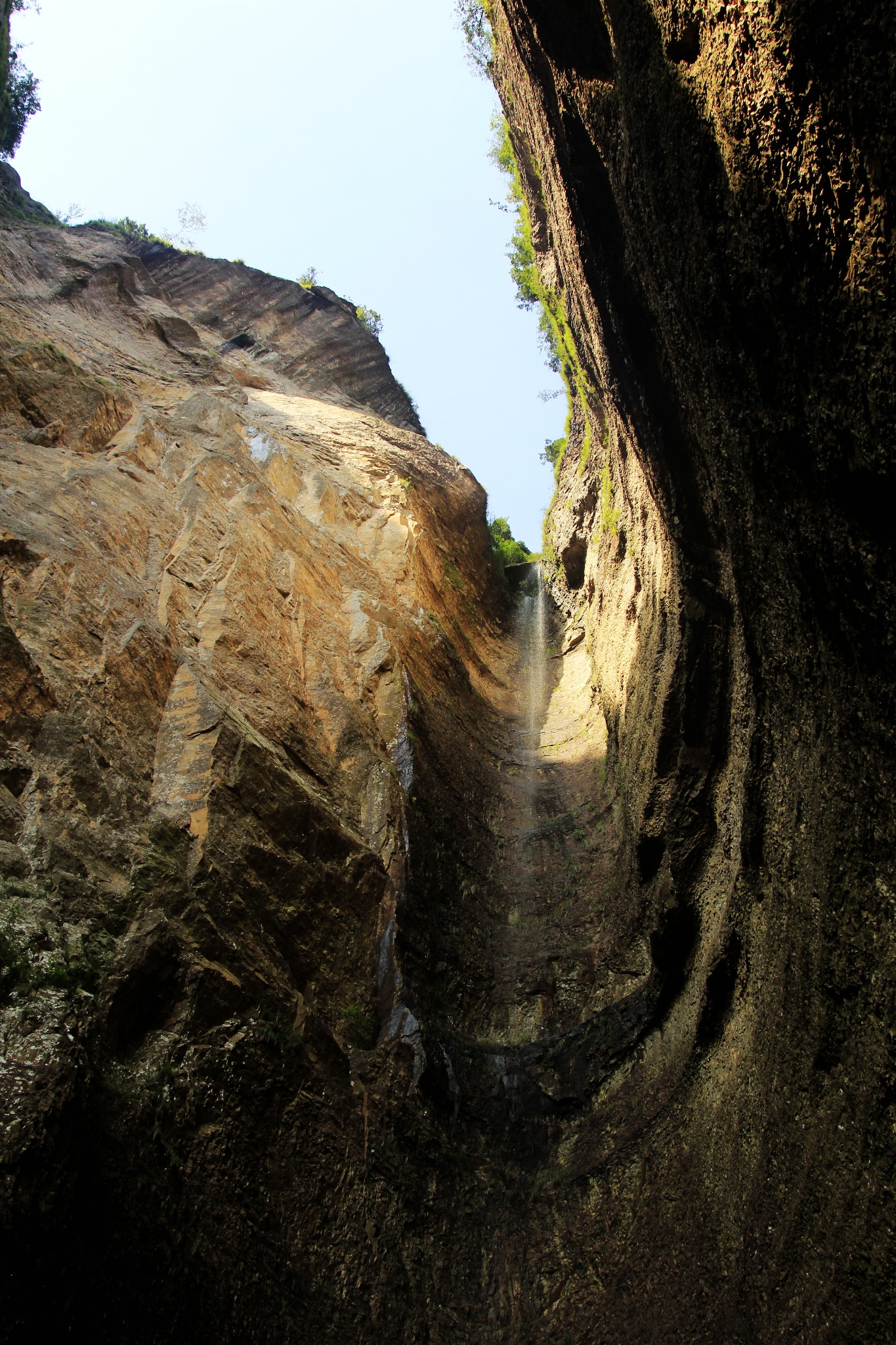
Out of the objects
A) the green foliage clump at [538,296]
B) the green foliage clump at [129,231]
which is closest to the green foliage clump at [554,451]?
the green foliage clump at [538,296]

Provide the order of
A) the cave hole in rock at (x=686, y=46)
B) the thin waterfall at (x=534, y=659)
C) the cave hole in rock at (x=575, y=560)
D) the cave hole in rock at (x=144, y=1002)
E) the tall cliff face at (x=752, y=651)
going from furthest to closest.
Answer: the cave hole in rock at (x=575, y=560) → the thin waterfall at (x=534, y=659) → the cave hole in rock at (x=144, y=1002) → the cave hole in rock at (x=686, y=46) → the tall cliff face at (x=752, y=651)

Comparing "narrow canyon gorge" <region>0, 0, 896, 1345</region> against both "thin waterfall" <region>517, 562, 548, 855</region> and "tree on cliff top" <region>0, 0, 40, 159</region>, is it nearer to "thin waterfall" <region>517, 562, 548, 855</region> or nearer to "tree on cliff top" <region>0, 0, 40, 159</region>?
"thin waterfall" <region>517, 562, 548, 855</region>

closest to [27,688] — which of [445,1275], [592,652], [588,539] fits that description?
[445,1275]

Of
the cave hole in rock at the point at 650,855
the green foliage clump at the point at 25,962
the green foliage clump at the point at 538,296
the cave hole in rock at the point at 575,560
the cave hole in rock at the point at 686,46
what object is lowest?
the green foliage clump at the point at 25,962

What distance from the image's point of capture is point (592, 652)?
14.2 m

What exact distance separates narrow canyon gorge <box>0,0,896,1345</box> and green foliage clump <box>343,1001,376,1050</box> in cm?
10

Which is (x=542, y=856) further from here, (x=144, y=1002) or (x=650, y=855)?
(x=144, y=1002)

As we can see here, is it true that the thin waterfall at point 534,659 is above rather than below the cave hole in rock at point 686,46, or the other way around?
below

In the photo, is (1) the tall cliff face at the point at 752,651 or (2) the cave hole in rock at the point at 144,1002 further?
(2) the cave hole in rock at the point at 144,1002

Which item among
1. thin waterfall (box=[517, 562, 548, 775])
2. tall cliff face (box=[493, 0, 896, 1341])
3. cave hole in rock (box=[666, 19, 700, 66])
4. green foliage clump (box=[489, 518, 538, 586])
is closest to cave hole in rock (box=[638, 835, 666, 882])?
tall cliff face (box=[493, 0, 896, 1341])

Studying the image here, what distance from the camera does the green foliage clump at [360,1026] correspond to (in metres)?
5.98

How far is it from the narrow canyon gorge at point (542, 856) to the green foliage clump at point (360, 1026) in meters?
0.10

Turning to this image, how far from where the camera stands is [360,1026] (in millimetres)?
6066

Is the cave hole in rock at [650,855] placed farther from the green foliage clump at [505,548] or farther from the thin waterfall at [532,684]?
the green foliage clump at [505,548]
